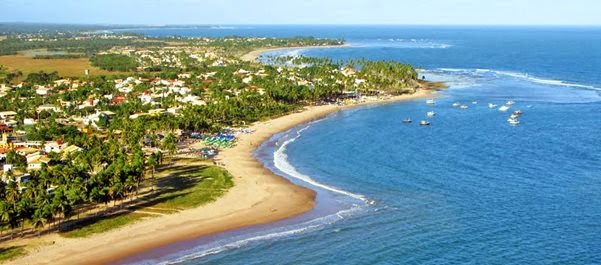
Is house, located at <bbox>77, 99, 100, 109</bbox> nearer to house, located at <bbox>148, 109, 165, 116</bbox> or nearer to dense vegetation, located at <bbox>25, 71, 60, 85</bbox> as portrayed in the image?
house, located at <bbox>148, 109, 165, 116</bbox>

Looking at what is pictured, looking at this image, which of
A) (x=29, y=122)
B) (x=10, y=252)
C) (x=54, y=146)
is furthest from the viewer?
(x=29, y=122)

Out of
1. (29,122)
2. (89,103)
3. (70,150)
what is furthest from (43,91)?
(70,150)

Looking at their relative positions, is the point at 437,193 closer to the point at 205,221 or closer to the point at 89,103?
the point at 205,221

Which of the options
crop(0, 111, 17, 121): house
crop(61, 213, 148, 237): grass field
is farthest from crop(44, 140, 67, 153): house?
crop(61, 213, 148, 237): grass field

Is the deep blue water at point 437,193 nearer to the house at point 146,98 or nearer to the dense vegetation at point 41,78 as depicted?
the house at point 146,98

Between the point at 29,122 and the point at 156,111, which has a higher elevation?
the point at 156,111

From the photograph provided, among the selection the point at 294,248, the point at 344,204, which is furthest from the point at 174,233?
the point at 344,204
